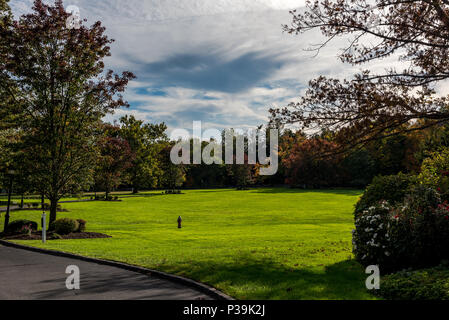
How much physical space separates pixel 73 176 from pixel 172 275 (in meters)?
14.9

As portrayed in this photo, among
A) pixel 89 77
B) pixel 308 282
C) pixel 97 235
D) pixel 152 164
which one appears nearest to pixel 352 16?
pixel 308 282

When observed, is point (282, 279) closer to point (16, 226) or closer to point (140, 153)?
point (16, 226)

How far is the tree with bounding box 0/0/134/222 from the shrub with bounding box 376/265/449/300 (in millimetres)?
17902

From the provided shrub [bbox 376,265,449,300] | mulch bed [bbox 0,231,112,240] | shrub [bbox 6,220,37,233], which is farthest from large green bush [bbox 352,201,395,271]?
shrub [bbox 6,220,37,233]

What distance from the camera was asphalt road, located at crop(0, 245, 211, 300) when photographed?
7.95 meters

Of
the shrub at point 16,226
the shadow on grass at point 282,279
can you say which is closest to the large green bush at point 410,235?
the shadow on grass at point 282,279

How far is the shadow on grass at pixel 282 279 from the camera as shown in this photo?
7855 millimetres

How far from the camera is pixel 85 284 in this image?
897 centimetres

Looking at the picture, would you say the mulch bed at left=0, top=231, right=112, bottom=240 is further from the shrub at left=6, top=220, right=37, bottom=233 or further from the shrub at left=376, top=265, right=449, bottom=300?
the shrub at left=376, top=265, right=449, bottom=300

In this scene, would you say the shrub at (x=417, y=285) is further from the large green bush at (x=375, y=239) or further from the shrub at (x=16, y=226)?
the shrub at (x=16, y=226)

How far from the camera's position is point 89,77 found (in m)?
21.9

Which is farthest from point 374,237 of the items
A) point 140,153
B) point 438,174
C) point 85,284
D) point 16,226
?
point 140,153
